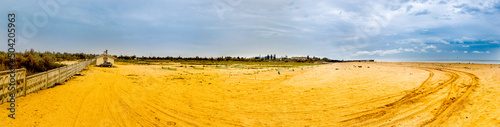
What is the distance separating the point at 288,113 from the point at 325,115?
3.57ft

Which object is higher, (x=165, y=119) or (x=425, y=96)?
(x=425, y=96)

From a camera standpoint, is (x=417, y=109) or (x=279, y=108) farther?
(x=279, y=108)

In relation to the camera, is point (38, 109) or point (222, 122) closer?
point (222, 122)

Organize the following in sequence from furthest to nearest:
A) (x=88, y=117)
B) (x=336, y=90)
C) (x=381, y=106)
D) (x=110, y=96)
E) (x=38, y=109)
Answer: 1. (x=336, y=90)
2. (x=110, y=96)
3. (x=381, y=106)
4. (x=38, y=109)
5. (x=88, y=117)

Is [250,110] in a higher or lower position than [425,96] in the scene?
lower

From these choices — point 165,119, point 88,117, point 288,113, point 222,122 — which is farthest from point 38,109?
point 288,113

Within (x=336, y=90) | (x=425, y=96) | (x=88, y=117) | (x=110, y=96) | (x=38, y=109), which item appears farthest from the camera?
(x=336, y=90)

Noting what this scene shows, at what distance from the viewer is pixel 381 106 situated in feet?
22.8

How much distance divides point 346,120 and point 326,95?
315 cm

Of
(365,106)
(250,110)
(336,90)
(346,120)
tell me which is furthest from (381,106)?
(250,110)

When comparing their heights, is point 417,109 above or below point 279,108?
above

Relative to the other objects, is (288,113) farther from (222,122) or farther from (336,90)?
(336,90)

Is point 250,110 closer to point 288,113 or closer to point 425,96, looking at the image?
point 288,113

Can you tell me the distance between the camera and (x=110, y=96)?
341 inches
